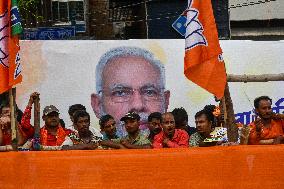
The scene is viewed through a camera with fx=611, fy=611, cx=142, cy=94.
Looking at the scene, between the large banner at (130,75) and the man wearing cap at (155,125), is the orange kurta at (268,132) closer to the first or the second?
the man wearing cap at (155,125)

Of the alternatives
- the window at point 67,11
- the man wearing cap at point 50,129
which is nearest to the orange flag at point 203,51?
the man wearing cap at point 50,129

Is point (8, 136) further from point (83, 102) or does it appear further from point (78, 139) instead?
point (83, 102)

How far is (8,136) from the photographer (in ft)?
21.4

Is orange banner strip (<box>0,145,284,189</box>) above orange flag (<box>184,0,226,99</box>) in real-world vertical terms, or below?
below

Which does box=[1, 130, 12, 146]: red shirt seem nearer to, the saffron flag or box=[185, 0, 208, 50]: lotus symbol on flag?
the saffron flag

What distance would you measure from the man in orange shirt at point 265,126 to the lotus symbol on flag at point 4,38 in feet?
7.63

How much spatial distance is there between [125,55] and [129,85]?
1.60ft

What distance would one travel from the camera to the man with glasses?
31.2ft

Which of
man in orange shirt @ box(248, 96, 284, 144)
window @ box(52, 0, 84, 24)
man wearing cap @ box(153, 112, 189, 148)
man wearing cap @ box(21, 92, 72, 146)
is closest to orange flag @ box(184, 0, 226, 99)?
man in orange shirt @ box(248, 96, 284, 144)

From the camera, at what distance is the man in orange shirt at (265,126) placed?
223 inches

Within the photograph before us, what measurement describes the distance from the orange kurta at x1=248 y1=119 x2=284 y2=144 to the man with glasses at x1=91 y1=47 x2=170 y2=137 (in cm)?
343

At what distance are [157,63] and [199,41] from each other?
15.0 ft

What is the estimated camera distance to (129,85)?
31.5 feet

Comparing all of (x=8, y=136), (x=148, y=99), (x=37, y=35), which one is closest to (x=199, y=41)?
(x=8, y=136)
